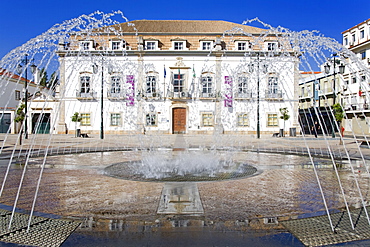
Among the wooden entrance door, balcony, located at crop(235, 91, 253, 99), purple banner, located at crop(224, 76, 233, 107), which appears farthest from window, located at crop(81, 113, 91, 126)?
balcony, located at crop(235, 91, 253, 99)

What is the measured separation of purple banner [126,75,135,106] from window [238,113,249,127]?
13123mm

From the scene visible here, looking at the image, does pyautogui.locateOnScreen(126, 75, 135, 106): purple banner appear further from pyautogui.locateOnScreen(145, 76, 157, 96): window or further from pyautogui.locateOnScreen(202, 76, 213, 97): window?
pyautogui.locateOnScreen(202, 76, 213, 97): window

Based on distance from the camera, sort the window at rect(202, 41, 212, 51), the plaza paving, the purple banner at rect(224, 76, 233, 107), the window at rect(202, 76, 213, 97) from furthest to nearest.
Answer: the window at rect(202, 76, 213, 97) → the purple banner at rect(224, 76, 233, 107) → the window at rect(202, 41, 212, 51) → the plaza paving

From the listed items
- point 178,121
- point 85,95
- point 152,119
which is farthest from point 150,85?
point 85,95

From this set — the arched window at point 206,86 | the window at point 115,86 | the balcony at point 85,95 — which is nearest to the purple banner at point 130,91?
the window at point 115,86

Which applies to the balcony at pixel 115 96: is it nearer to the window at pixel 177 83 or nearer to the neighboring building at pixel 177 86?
the neighboring building at pixel 177 86

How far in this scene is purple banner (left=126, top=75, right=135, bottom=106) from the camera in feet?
109

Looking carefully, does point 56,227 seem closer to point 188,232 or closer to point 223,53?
point 188,232

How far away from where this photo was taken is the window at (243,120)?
3466 centimetres

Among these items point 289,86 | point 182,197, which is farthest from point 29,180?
point 289,86

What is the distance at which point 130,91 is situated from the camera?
1351 inches

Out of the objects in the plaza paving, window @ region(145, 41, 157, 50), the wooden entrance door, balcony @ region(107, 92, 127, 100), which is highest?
window @ region(145, 41, 157, 50)

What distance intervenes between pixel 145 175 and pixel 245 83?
2822 centimetres

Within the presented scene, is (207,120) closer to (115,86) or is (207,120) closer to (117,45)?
(115,86)
